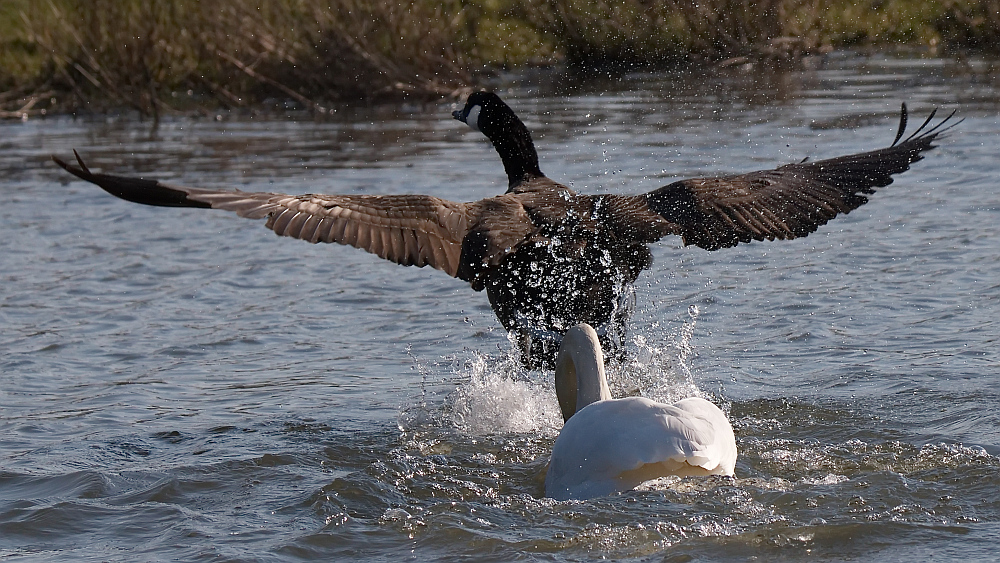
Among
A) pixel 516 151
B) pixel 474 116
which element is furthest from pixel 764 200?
pixel 474 116

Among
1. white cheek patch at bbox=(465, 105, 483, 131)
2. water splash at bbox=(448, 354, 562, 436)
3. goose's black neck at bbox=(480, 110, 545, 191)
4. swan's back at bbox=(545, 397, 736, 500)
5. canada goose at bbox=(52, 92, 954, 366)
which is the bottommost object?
water splash at bbox=(448, 354, 562, 436)

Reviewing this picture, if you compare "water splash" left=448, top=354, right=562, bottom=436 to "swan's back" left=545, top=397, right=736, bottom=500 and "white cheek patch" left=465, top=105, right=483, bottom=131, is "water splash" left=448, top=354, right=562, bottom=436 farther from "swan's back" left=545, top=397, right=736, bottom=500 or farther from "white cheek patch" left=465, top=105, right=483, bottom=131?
"white cheek patch" left=465, top=105, right=483, bottom=131

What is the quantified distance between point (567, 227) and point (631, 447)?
1.97 metres

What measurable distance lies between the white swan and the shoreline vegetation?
40.5ft

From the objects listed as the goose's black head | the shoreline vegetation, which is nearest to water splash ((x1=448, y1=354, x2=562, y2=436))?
the goose's black head

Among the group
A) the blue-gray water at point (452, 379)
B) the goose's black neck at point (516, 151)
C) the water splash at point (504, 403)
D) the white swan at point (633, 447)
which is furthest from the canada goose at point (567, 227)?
the white swan at point (633, 447)

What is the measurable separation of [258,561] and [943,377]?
3.31 metres

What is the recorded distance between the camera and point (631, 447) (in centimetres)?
405

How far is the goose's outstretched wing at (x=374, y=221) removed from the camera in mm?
5398

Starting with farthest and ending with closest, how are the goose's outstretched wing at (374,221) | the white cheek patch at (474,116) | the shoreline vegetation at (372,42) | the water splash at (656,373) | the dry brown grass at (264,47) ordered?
the shoreline vegetation at (372,42), the dry brown grass at (264,47), the white cheek patch at (474,116), the water splash at (656,373), the goose's outstretched wing at (374,221)

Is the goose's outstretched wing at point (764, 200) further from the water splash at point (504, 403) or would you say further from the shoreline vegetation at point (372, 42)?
the shoreline vegetation at point (372, 42)

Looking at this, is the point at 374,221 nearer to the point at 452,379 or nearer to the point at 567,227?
the point at 567,227

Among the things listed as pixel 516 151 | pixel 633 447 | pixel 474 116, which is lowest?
pixel 633 447

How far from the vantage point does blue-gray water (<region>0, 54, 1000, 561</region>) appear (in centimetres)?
416
